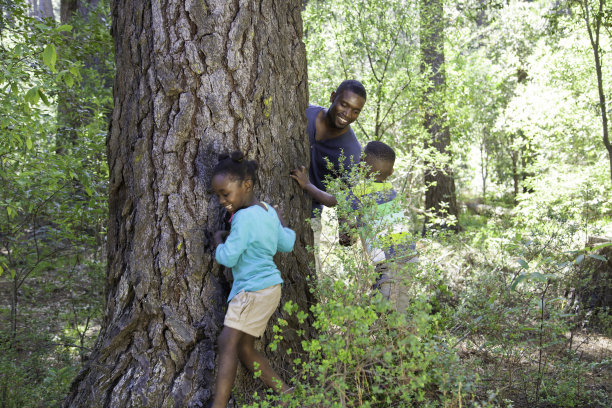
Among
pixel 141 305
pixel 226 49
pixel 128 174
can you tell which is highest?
pixel 226 49

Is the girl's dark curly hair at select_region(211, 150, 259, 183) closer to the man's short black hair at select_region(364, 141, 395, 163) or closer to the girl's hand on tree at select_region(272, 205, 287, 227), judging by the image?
the girl's hand on tree at select_region(272, 205, 287, 227)

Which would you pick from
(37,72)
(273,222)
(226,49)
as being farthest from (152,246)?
(37,72)

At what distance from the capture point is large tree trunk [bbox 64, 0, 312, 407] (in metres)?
2.84

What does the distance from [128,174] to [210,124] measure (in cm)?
60

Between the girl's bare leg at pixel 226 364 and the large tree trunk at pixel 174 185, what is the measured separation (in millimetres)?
115

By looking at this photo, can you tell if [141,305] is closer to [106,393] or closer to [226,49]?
[106,393]

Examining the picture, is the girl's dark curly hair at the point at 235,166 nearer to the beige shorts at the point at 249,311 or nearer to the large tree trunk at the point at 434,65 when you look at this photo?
the beige shorts at the point at 249,311

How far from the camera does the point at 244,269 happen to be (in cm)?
285

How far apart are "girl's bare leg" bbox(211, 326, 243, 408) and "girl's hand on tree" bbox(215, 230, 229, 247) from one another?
476 mm

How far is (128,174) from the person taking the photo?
307cm

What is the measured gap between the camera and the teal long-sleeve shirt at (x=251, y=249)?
2729 mm

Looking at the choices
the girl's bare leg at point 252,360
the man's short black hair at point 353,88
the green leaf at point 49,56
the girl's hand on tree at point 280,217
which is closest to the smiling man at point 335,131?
the man's short black hair at point 353,88

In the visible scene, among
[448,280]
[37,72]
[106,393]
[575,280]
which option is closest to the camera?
[106,393]

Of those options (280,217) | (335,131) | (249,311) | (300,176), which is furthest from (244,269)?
(335,131)
